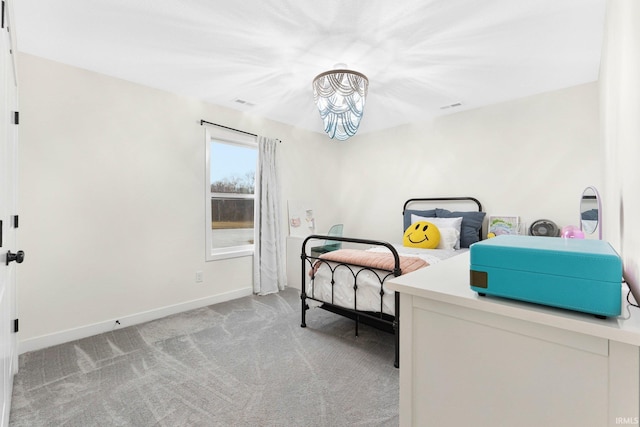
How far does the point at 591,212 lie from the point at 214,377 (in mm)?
2792

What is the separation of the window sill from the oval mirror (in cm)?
320

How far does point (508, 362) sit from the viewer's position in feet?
2.58

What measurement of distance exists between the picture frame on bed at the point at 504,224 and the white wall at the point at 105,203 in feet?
10.2

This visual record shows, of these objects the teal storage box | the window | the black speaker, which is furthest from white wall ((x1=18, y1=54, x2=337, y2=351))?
the black speaker

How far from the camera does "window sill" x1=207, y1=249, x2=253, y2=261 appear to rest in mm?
3283

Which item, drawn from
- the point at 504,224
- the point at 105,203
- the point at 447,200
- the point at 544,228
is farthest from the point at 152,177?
the point at 544,228

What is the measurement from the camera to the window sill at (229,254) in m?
3.28

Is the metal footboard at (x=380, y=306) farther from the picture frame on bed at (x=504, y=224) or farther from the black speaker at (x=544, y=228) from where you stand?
the black speaker at (x=544, y=228)

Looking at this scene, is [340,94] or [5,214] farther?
[340,94]

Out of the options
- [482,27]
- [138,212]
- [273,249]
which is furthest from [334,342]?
[482,27]

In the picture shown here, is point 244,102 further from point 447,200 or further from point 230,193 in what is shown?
point 447,200

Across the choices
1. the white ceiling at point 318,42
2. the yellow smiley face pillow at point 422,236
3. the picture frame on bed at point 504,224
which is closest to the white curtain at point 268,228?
the white ceiling at point 318,42

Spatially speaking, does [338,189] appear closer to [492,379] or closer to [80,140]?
[80,140]

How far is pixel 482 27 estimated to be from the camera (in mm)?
1924
